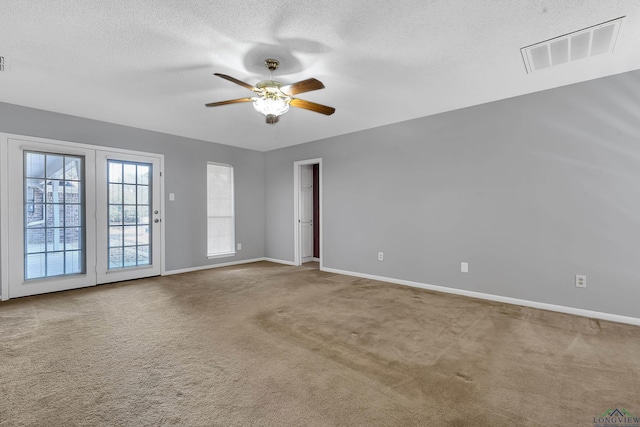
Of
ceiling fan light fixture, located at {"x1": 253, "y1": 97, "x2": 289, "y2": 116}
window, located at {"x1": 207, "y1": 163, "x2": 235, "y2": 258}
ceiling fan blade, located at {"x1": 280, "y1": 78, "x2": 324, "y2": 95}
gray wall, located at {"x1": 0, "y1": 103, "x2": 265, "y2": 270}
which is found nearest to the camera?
ceiling fan blade, located at {"x1": 280, "y1": 78, "x2": 324, "y2": 95}

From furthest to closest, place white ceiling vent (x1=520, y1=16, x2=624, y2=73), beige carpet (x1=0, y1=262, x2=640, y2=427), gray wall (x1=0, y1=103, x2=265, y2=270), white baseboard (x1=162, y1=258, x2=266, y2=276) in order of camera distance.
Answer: white baseboard (x1=162, y1=258, x2=266, y2=276), gray wall (x1=0, y1=103, x2=265, y2=270), white ceiling vent (x1=520, y1=16, x2=624, y2=73), beige carpet (x1=0, y1=262, x2=640, y2=427)

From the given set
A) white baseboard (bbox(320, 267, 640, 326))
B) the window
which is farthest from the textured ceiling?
white baseboard (bbox(320, 267, 640, 326))

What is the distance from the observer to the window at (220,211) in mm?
5832

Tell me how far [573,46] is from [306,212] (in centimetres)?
513

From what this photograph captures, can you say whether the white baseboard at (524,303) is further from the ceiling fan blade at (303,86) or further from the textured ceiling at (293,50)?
the ceiling fan blade at (303,86)

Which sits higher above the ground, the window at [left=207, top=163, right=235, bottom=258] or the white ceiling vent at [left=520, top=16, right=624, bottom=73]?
the white ceiling vent at [left=520, top=16, right=624, bottom=73]

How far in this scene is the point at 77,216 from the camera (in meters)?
4.23

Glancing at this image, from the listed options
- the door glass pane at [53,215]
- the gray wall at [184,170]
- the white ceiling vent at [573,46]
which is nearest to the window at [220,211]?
the gray wall at [184,170]

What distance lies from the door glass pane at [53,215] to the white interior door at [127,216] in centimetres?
25

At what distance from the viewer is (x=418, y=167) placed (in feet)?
14.3

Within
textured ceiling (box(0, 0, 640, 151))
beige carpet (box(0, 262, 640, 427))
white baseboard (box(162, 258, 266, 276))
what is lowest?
beige carpet (box(0, 262, 640, 427))

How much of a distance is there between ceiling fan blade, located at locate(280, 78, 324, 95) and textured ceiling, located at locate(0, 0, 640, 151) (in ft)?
0.99

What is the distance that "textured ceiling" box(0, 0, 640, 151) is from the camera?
2.02 metres

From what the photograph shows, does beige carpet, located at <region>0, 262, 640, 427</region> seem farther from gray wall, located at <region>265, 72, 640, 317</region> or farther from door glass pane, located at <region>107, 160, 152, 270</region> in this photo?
door glass pane, located at <region>107, 160, 152, 270</region>
